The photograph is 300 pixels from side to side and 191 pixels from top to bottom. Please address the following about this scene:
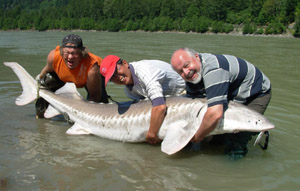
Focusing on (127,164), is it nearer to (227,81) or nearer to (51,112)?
(227,81)

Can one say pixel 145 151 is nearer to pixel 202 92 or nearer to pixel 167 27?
pixel 202 92

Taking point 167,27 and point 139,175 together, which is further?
point 167,27

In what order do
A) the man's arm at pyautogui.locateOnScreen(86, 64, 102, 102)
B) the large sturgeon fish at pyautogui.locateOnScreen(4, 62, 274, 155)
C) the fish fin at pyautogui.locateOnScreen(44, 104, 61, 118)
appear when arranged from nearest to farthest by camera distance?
the large sturgeon fish at pyautogui.locateOnScreen(4, 62, 274, 155) < the man's arm at pyautogui.locateOnScreen(86, 64, 102, 102) < the fish fin at pyautogui.locateOnScreen(44, 104, 61, 118)

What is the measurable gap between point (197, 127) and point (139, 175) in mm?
857

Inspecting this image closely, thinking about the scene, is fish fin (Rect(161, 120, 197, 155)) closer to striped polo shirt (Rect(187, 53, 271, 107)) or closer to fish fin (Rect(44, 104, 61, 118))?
striped polo shirt (Rect(187, 53, 271, 107))

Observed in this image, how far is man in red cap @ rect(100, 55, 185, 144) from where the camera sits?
3914mm

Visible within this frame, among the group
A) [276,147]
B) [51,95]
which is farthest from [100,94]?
[276,147]

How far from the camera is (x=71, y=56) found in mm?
4863

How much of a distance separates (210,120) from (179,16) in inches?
3709

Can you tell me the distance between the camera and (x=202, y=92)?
13.1 feet

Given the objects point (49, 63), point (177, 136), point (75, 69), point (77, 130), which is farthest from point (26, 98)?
point (177, 136)

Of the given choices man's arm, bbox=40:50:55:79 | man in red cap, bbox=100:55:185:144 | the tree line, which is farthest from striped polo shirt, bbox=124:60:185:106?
the tree line

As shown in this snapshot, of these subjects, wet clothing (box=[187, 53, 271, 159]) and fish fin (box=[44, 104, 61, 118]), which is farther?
fish fin (box=[44, 104, 61, 118])

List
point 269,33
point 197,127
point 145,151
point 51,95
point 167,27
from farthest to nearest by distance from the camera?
point 167,27, point 269,33, point 51,95, point 145,151, point 197,127
